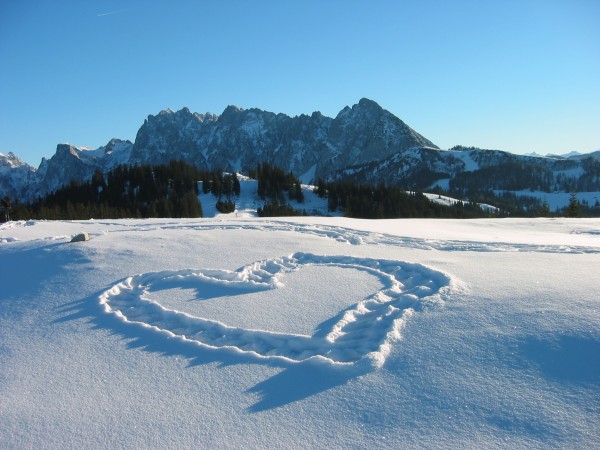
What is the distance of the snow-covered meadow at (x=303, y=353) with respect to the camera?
5504 mm

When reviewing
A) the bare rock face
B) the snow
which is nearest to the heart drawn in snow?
the bare rock face

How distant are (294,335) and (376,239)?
9.60 meters

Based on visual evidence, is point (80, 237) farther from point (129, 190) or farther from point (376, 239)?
point (129, 190)

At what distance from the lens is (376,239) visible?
16.8 metres

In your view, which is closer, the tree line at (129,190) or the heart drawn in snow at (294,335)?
the heart drawn in snow at (294,335)

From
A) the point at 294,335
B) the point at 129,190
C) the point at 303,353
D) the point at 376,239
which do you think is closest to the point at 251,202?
the point at 129,190

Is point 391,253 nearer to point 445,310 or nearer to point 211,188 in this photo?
point 445,310

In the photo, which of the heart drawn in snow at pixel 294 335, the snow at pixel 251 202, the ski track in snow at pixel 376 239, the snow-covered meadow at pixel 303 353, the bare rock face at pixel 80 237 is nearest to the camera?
the snow-covered meadow at pixel 303 353

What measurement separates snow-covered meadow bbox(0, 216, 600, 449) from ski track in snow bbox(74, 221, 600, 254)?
4.08ft

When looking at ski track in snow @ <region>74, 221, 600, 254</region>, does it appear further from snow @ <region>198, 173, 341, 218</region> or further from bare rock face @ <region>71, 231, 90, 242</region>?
snow @ <region>198, 173, 341, 218</region>

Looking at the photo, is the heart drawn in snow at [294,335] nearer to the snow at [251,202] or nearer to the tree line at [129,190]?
the snow at [251,202]

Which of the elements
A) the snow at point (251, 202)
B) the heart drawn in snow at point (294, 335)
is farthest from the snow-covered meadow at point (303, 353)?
the snow at point (251, 202)

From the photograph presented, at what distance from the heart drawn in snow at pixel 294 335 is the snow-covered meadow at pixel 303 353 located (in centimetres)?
5

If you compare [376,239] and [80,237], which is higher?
[80,237]
